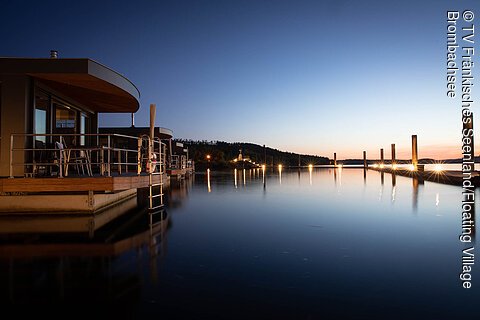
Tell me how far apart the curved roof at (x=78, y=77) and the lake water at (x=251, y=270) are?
12.9 feet

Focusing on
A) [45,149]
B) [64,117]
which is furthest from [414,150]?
[45,149]

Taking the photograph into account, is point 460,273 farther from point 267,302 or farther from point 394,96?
point 394,96

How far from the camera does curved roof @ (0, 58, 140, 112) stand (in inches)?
292

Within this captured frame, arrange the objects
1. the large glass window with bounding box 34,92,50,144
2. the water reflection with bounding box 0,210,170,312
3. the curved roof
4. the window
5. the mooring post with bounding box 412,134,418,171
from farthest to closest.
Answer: the mooring post with bounding box 412,134,418,171
the window
the large glass window with bounding box 34,92,50,144
the curved roof
the water reflection with bounding box 0,210,170,312

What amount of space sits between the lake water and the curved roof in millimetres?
3922

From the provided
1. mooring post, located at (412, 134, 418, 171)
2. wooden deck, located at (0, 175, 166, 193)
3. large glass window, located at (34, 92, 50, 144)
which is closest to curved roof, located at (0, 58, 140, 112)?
large glass window, located at (34, 92, 50, 144)

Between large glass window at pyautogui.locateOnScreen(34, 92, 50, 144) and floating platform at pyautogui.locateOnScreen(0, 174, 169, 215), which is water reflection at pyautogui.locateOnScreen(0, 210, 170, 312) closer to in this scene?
floating platform at pyautogui.locateOnScreen(0, 174, 169, 215)

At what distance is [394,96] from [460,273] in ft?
77.0

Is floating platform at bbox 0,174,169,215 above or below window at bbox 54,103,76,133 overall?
below

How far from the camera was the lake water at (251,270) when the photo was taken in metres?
2.52

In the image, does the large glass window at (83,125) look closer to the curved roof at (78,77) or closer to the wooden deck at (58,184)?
the curved roof at (78,77)

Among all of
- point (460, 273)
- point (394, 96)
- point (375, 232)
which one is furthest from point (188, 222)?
point (394, 96)

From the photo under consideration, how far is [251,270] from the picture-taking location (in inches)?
135

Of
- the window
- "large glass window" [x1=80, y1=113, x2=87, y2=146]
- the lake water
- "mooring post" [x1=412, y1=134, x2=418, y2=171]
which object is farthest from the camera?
"mooring post" [x1=412, y1=134, x2=418, y2=171]
